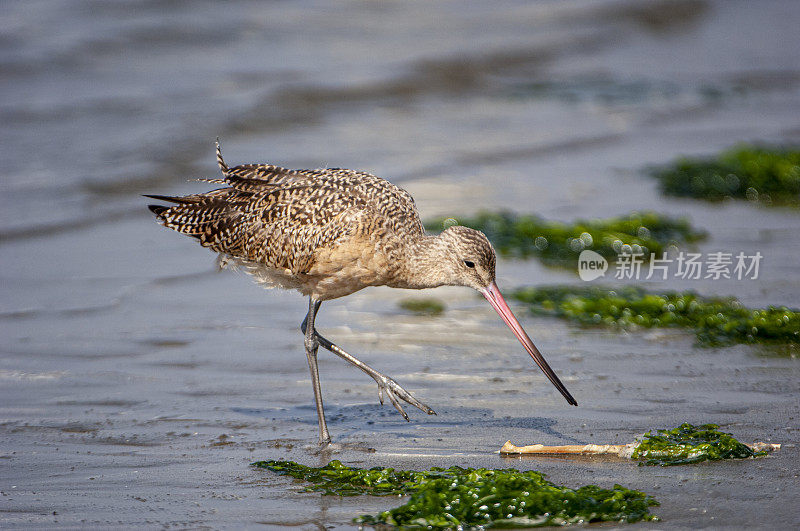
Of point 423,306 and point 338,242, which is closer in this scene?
point 338,242

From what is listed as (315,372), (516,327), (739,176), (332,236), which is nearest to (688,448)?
(516,327)

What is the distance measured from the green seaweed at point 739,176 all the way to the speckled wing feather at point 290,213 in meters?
4.31

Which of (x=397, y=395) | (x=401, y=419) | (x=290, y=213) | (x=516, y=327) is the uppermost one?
(x=290, y=213)

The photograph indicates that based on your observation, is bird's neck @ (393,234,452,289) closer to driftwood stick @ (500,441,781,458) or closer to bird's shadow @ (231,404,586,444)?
bird's shadow @ (231,404,586,444)

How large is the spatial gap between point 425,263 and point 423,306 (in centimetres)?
166

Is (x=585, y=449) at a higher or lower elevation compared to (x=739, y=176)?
lower

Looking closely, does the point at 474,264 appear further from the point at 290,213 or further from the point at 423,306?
the point at 423,306

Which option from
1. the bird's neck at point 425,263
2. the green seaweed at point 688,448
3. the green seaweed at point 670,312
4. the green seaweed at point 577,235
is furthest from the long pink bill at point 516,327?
the green seaweed at point 577,235

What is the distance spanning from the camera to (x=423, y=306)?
671cm

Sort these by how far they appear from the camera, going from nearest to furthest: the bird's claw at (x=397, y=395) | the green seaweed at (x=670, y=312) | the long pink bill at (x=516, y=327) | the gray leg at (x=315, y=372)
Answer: the long pink bill at (x=516, y=327)
the gray leg at (x=315, y=372)
the bird's claw at (x=397, y=395)
the green seaweed at (x=670, y=312)

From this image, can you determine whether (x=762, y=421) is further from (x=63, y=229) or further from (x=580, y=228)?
(x=63, y=229)

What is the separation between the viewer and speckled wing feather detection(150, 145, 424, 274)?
16.7 feet

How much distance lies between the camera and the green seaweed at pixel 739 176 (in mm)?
8734

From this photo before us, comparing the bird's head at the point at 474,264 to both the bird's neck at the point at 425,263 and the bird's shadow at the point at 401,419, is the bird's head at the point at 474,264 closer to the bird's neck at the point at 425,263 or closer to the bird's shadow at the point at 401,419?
the bird's neck at the point at 425,263
